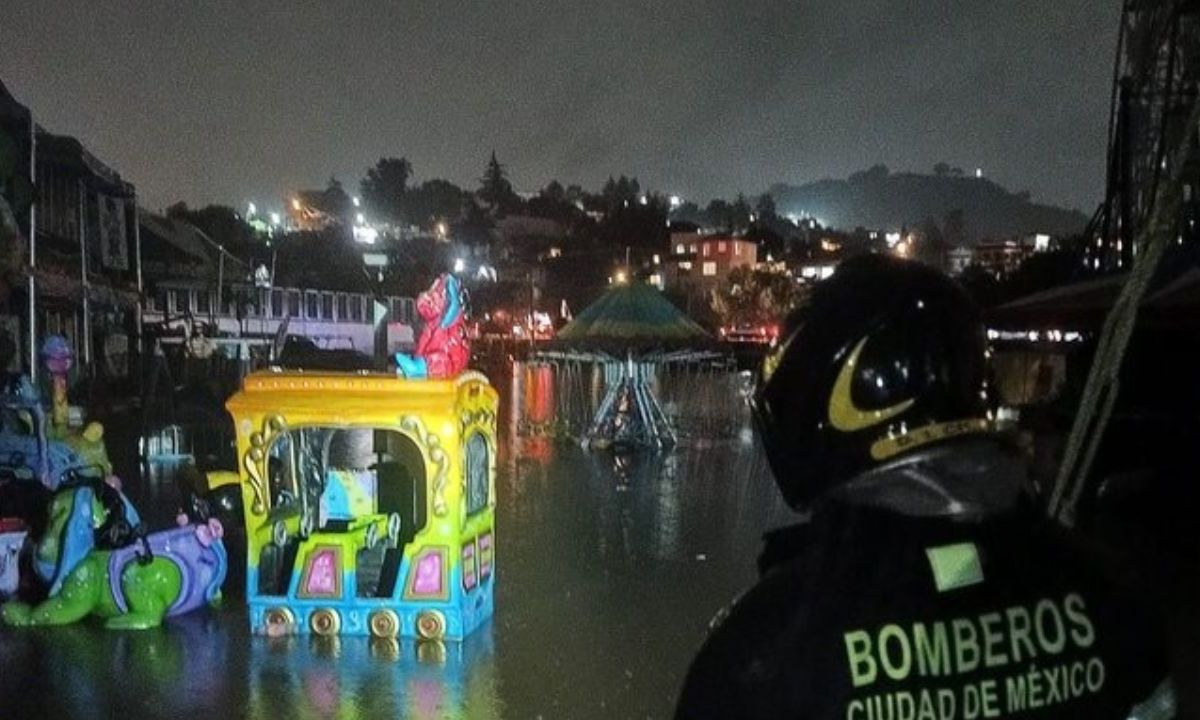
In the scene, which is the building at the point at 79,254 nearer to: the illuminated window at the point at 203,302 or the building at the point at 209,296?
the building at the point at 209,296

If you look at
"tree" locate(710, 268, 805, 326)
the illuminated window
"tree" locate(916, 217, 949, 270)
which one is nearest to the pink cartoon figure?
"tree" locate(916, 217, 949, 270)

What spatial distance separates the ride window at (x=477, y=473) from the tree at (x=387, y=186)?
10610cm

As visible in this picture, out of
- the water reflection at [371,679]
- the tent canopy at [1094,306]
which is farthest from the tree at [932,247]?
the water reflection at [371,679]

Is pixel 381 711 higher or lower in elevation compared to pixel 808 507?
lower

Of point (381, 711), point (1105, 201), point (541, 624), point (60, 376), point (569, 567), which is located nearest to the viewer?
point (381, 711)

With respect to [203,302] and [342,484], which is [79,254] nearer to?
[203,302]

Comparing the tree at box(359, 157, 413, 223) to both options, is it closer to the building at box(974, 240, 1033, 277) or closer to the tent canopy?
the building at box(974, 240, 1033, 277)

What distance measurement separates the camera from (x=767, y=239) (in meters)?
112

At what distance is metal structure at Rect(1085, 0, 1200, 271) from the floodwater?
31.7 ft

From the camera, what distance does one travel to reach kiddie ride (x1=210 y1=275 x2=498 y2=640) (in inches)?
311

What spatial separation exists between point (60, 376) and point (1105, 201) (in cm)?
1631

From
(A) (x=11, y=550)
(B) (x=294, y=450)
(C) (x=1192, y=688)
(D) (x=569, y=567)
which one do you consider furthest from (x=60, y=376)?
Result: (C) (x=1192, y=688)

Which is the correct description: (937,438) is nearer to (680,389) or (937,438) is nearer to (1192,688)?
(1192,688)

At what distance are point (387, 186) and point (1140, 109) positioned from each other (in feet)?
323
